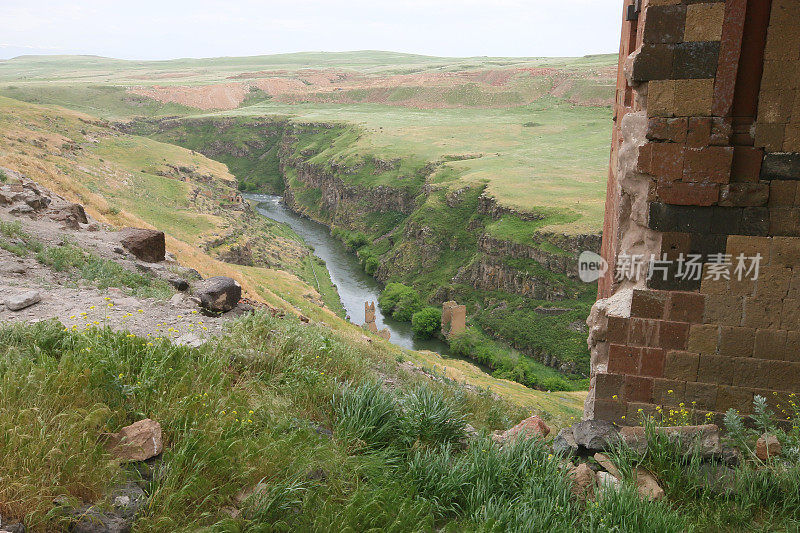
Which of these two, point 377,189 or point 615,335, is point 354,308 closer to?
point 377,189

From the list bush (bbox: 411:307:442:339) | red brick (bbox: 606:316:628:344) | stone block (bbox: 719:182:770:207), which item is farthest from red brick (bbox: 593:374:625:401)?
bush (bbox: 411:307:442:339)

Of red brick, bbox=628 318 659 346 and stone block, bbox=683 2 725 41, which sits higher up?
stone block, bbox=683 2 725 41

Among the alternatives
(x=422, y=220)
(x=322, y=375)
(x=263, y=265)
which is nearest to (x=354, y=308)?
(x=263, y=265)

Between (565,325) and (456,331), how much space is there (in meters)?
9.25

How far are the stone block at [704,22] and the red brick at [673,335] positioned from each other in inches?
128

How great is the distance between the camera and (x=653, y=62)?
19.3ft

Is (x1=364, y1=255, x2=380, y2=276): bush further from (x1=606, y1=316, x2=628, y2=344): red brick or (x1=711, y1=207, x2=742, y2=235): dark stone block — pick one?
(x1=711, y1=207, x2=742, y2=235): dark stone block

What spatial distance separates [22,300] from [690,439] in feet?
28.2

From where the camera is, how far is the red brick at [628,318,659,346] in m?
6.28

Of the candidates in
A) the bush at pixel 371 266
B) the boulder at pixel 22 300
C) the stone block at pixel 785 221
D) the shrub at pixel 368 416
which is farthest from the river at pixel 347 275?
the stone block at pixel 785 221

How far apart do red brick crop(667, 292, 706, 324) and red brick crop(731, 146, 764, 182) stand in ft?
4.66

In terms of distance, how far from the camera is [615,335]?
6.43m

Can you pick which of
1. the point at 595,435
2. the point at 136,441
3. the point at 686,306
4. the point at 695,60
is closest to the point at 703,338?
the point at 686,306

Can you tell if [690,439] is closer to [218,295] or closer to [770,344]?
[770,344]
